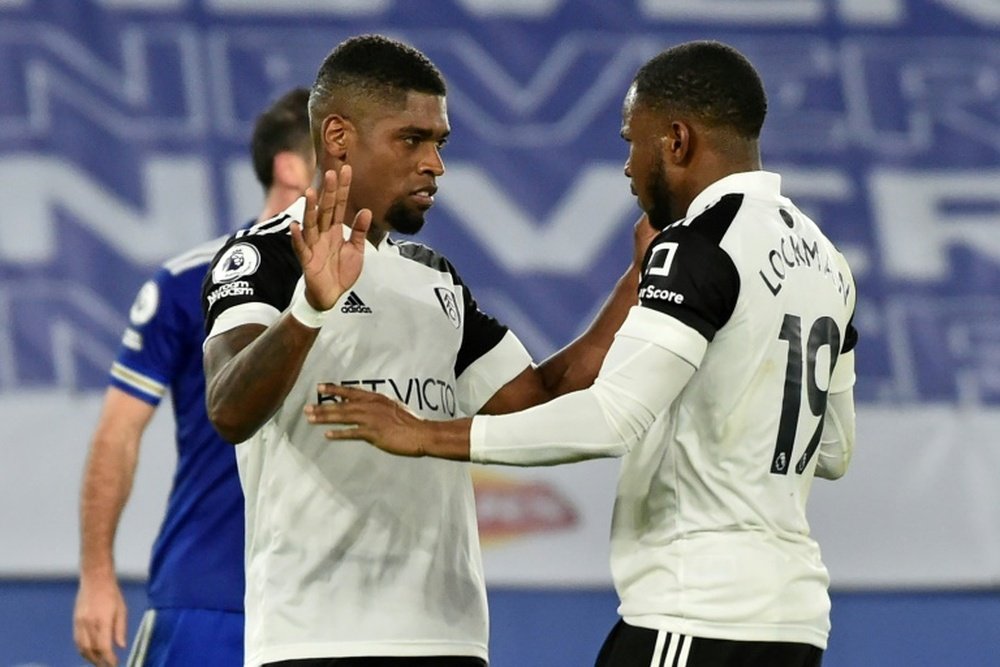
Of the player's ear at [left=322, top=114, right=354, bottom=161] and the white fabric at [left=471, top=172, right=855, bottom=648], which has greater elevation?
the player's ear at [left=322, top=114, right=354, bottom=161]

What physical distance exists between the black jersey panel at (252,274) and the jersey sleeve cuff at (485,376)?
0.49 m

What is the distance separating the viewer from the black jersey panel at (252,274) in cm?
294

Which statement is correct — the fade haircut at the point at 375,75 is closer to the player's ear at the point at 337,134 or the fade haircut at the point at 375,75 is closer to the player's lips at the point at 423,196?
the player's ear at the point at 337,134

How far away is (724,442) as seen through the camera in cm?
285

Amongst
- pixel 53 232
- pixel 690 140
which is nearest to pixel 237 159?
pixel 53 232

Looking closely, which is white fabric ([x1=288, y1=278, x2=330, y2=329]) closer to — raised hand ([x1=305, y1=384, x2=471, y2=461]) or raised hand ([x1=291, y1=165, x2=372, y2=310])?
raised hand ([x1=291, y1=165, x2=372, y2=310])

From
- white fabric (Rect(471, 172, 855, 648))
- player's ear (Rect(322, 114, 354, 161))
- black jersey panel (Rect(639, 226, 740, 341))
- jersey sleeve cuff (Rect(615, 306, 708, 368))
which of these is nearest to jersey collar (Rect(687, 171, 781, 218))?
white fabric (Rect(471, 172, 855, 648))

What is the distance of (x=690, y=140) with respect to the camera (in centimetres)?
302

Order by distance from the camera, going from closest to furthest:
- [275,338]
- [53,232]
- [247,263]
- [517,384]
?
[275,338] → [247,263] → [517,384] → [53,232]

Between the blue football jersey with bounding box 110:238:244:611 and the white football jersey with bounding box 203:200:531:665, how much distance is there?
28.2 inches

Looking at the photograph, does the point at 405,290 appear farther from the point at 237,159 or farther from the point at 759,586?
the point at 237,159

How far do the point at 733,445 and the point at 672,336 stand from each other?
239 millimetres

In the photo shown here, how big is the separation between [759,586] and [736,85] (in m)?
0.90

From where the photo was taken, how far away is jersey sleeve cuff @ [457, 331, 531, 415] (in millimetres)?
3340
